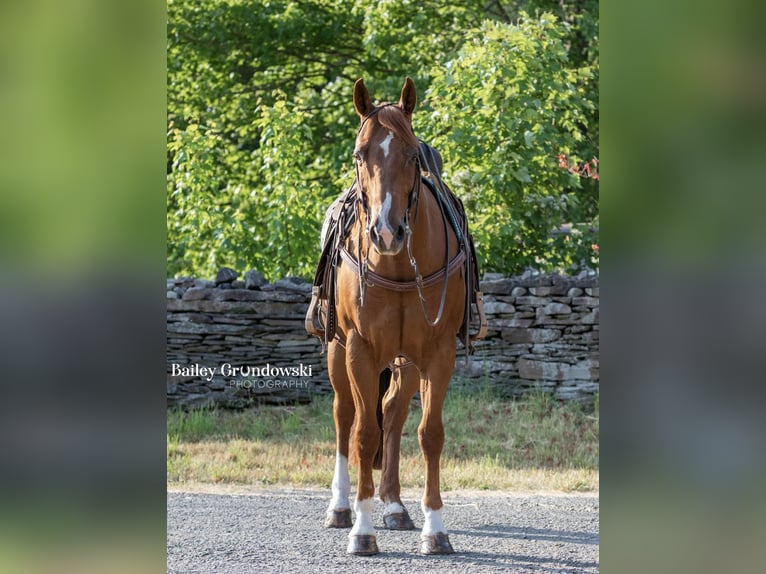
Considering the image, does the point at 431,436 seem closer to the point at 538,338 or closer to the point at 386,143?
the point at 386,143

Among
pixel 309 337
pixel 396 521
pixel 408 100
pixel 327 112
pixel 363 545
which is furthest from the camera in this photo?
pixel 327 112

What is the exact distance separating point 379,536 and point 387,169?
6.97 feet

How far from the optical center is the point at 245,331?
29.0 feet

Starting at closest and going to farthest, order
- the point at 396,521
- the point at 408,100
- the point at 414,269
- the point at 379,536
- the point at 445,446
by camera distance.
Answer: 1. the point at 408,100
2. the point at 414,269
3. the point at 379,536
4. the point at 396,521
5. the point at 445,446

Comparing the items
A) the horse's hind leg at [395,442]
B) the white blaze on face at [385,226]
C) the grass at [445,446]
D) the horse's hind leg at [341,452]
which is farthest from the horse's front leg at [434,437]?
the grass at [445,446]

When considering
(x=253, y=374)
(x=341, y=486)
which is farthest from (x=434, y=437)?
(x=253, y=374)

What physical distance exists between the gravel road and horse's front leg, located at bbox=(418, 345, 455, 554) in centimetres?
9

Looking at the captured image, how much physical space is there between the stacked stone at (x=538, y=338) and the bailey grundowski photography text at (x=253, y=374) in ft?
5.01
